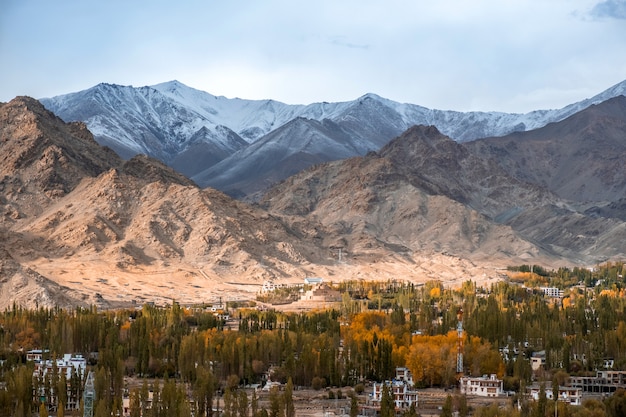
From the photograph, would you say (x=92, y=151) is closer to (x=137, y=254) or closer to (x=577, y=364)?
(x=137, y=254)

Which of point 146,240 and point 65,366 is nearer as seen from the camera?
point 65,366

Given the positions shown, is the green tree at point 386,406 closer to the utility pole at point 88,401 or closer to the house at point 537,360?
the utility pole at point 88,401

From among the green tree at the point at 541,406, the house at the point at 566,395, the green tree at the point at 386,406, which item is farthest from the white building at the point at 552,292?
the green tree at the point at 386,406

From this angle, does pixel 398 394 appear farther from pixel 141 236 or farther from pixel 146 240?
pixel 141 236

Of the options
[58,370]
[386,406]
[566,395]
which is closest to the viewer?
[386,406]

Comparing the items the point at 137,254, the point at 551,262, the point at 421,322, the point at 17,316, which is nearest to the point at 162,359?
the point at 17,316

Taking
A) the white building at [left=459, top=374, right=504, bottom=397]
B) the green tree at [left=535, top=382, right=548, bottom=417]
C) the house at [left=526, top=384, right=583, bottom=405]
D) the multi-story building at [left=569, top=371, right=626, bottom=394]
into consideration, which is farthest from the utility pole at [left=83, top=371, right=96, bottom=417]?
the multi-story building at [left=569, top=371, right=626, bottom=394]

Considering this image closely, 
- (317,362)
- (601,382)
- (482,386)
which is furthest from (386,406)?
(601,382)
